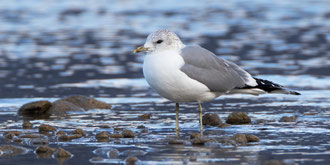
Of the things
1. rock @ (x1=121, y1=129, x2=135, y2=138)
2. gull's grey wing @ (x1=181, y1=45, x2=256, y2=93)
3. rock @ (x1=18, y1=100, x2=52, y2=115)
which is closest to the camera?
rock @ (x1=121, y1=129, x2=135, y2=138)

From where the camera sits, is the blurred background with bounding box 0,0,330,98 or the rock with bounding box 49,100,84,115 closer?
the rock with bounding box 49,100,84,115

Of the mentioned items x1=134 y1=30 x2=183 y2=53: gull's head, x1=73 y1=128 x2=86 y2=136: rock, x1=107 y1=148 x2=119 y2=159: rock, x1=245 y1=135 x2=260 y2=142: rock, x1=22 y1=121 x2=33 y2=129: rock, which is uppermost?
x1=134 y1=30 x2=183 y2=53: gull's head

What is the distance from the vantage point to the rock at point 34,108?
391 inches

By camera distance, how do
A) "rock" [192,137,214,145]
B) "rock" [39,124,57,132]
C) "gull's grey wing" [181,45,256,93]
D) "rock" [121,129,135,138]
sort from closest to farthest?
"rock" [192,137,214,145], "rock" [121,129,135,138], "gull's grey wing" [181,45,256,93], "rock" [39,124,57,132]

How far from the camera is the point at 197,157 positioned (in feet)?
21.7

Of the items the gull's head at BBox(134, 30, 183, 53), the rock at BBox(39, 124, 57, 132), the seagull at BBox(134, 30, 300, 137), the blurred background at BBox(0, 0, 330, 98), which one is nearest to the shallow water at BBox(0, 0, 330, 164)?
the blurred background at BBox(0, 0, 330, 98)

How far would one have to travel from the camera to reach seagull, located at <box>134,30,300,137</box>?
7.94 m

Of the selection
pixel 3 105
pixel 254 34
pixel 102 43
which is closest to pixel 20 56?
pixel 102 43

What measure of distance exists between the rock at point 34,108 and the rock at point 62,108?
0.43 ft

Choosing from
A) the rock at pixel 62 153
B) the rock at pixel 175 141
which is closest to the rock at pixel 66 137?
the rock at pixel 62 153

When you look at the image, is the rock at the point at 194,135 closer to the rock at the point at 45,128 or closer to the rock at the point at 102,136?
the rock at the point at 102,136

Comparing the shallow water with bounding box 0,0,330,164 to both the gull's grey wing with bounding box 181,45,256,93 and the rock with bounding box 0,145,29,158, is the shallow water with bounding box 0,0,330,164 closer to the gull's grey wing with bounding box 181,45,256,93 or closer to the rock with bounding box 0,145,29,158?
the rock with bounding box 0,145,29,158

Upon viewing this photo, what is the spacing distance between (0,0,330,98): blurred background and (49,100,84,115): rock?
1.60 m

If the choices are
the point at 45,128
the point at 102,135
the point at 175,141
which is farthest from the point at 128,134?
the point at 45,128
